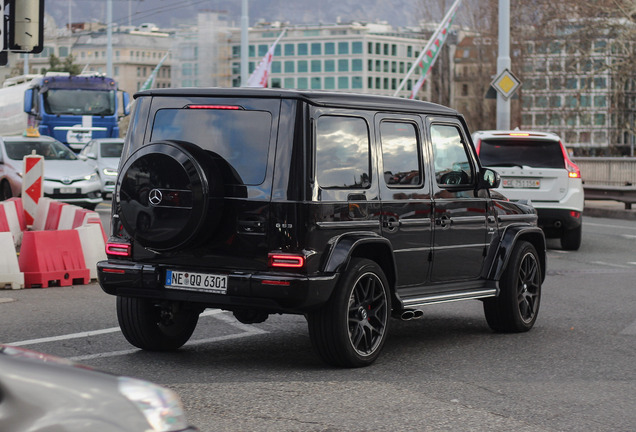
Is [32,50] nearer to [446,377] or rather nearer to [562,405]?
[446,377]

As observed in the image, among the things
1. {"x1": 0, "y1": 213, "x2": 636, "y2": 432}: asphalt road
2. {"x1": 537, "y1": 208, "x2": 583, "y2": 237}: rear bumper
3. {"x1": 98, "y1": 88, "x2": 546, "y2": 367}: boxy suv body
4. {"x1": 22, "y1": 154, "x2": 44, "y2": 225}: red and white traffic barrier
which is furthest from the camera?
{"x1": 22, "y1": 154, "x2": 44, "y2": 225}: red and white traffic barrier

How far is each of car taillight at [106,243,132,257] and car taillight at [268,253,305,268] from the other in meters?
1.13

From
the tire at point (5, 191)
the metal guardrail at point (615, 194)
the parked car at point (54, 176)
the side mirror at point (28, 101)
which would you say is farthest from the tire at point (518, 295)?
the side mirror at point (28, 101)

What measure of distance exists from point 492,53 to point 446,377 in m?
67.3

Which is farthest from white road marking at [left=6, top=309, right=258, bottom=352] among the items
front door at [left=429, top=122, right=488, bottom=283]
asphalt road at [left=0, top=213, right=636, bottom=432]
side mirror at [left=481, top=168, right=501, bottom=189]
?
side mirror at [left=481, top=168, right=501, bottom=189]

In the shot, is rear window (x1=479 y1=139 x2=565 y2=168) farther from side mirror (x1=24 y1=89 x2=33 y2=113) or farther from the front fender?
side mirror (x1=24 y1=89 x2=33 y2=113)

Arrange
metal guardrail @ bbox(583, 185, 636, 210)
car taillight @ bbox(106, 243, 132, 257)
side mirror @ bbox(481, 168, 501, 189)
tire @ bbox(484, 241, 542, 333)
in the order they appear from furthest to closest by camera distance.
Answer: metal guardrail @ bbox(583, 185, 636, 210) → tire @ bbox(484, 241, 542, 333) → side mirror @ bbox(481, 168, 501, 189) → car taillight @ bbox(106, 243, 132, 257)

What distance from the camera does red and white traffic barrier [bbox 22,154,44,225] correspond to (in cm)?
1792

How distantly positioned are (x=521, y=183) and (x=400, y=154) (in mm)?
9396

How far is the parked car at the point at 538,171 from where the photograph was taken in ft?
56.7

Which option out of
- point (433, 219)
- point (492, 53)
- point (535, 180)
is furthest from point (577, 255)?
point (492, 53)

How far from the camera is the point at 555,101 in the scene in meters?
57.3

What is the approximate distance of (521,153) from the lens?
1741 cm

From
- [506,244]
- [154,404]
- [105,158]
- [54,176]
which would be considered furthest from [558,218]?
[105,158]
